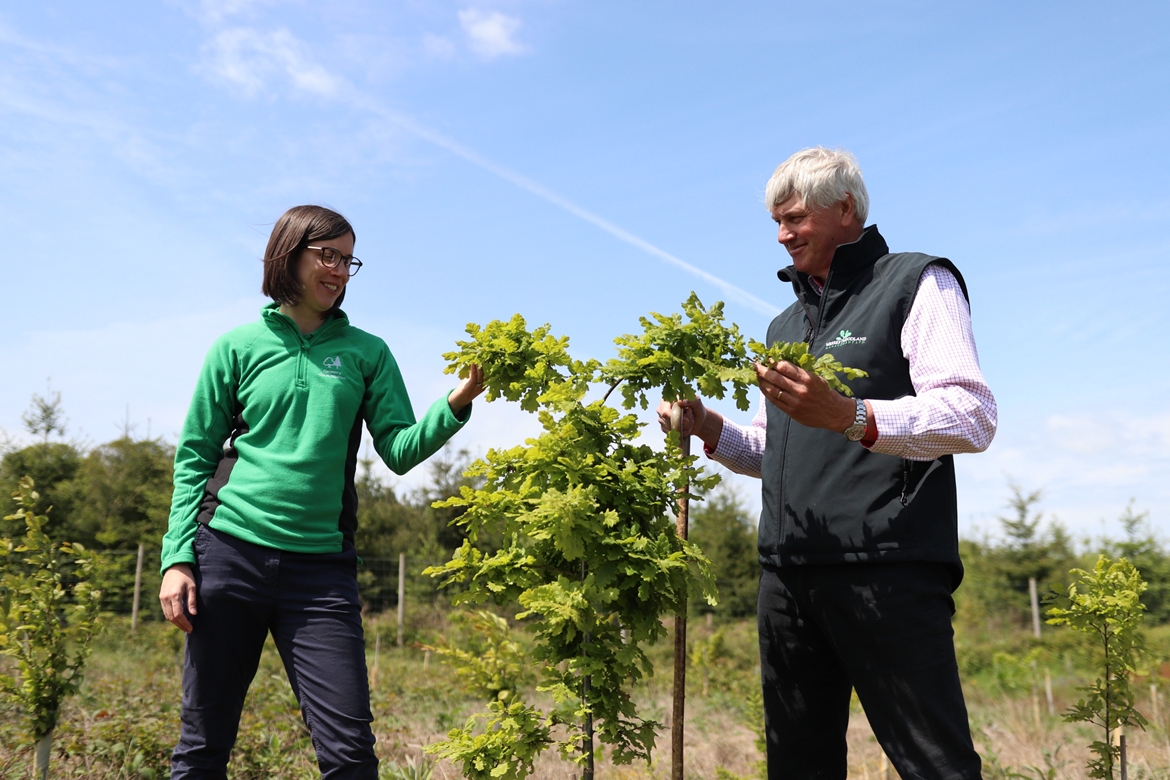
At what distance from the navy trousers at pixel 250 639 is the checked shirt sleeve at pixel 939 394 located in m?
1.68

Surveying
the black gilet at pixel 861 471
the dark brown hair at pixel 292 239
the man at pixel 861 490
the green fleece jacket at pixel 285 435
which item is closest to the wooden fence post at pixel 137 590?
the green fleece jacket at pixel 285 435

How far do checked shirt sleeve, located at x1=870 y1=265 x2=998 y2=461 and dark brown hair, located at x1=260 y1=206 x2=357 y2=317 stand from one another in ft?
6.01

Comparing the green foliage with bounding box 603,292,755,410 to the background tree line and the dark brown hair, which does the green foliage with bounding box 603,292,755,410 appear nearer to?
the dark brown hair

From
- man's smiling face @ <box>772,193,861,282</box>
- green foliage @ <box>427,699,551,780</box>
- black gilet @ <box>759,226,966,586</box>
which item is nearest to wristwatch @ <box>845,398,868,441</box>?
black gilet @ <box>759,226,966,586</box>

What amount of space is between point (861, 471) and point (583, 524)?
854 mm

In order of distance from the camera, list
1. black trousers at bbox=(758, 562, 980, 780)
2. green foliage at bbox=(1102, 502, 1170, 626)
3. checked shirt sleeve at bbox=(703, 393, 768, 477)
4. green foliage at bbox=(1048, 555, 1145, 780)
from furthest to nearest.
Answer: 1. green foliage at bbox=(1102, 502, 1170, 626)
2. green foliage at bbox=(1048, 555, 1145, 780)
3. checked shirt sleeve at bbox=(703, 393, 768, 477)
4. black trousers at bbox=(758, 562, 980, 780)

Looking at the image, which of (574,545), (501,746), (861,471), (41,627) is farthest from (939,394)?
(41,627)

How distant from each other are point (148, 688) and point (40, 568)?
110 inches

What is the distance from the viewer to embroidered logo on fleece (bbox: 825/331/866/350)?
96.1 inches

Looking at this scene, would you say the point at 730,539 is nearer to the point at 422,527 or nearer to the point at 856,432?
the point at 422,527

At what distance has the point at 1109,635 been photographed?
13.2 ft

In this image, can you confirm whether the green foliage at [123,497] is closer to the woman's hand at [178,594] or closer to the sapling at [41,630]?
the sapling at [41,630]

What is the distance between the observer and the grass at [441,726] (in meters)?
4.71

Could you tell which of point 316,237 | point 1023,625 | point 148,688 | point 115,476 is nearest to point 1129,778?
point 316,237
